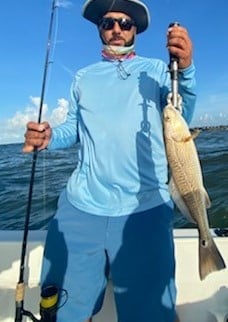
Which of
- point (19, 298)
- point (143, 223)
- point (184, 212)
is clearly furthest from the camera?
point (19, 298)

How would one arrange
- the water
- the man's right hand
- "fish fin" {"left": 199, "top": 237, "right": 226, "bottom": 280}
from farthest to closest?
the water
the man's right hand
"fish fin" {"left": 199, "top": 237, "right": 226, "bottom": 280}

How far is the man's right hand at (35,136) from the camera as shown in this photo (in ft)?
7.34

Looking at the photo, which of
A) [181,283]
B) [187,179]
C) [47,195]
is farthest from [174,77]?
[47,195]

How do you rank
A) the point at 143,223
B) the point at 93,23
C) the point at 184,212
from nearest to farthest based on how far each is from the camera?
the point at 184,212 → the point at 143,223 → the point at 93,23

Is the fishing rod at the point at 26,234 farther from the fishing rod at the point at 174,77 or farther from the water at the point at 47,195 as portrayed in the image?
the water at the point at 47,195

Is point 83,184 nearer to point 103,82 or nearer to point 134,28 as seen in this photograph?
point 103,82

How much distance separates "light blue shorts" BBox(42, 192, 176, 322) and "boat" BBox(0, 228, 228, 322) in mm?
570

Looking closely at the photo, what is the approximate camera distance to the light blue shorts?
228 centimetres

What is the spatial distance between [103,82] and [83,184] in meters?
0.71

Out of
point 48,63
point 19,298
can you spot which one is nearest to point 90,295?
point 19,298

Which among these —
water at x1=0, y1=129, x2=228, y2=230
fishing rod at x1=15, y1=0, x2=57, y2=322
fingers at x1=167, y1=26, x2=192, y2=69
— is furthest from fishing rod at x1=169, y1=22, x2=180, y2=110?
water at x1=0, y1=129, x2=228, y2=230

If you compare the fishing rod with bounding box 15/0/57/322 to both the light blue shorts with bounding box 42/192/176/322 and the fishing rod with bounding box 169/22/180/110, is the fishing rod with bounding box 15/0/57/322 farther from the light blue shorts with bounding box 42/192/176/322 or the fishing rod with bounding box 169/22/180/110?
the fishing rod with bounding box 169/22/180/110

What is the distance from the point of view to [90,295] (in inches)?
94.0

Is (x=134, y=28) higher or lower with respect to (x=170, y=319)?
higher
